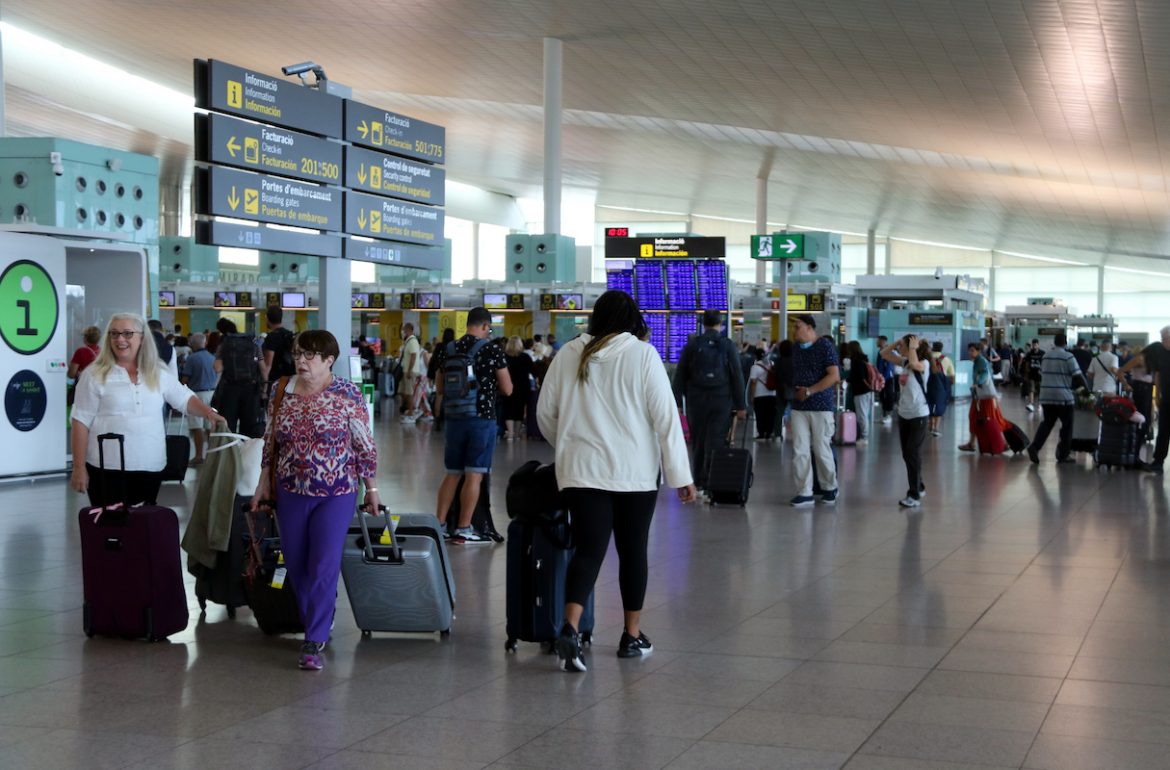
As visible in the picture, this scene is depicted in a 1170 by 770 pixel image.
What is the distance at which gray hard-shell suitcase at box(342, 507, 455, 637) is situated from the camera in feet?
20.1

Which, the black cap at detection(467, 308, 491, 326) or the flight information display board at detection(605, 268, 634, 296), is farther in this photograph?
the flight information display board at detection(605, 268, 634, 296)

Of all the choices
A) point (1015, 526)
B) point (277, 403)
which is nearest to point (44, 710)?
point (277, 403)

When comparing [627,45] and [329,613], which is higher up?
[627,45]

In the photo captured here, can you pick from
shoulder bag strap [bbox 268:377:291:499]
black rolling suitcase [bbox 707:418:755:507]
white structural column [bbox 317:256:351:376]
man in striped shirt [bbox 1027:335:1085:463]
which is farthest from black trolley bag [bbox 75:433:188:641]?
man in striped shirt [bbox 1027:335:1085:463]

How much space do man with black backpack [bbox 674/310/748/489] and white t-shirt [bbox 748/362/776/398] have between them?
8.34 metres

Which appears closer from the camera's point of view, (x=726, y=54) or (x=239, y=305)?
(x=726, y=54)

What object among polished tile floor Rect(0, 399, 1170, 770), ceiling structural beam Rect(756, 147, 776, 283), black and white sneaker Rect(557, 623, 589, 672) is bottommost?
polished tile floor Rect(0, 399, 1170, 770)

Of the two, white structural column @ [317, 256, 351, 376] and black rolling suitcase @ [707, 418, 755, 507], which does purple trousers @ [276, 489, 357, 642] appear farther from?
black rolling suitcase @ [707, 418, 755, 507]

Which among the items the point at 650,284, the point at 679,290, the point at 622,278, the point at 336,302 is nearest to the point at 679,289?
the point at 679,290

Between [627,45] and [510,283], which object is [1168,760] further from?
[510,283]

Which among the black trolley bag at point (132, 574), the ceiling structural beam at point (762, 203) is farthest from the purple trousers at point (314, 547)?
the ceiling structural beam at point (762, 203)

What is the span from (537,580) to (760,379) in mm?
15168

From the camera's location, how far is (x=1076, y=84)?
23.5 metres

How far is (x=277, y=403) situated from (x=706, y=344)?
660 centimetres
